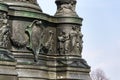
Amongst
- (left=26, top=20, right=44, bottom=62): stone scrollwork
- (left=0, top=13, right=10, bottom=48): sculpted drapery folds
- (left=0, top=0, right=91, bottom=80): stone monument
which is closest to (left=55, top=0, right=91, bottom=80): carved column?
(left=0, top=0, right=91, bottom=80): stone monument

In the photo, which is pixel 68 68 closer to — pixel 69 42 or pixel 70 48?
pixel 70 48

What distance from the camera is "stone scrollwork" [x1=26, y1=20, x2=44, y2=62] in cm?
1558

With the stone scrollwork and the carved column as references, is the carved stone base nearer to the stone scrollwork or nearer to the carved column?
the carved column

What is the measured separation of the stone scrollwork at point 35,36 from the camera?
15.6 meters

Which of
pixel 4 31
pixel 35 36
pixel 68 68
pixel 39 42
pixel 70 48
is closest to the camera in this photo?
pixel 4 31

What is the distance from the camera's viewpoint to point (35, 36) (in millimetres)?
15672

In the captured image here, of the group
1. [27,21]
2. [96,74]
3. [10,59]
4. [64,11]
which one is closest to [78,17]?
[64,11]

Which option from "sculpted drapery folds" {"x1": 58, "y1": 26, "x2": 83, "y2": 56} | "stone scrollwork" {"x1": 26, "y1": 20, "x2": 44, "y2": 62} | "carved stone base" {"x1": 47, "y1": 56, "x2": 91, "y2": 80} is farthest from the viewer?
"sculpted drapery folds" {"x1": 58, "y1": 26, "x2": 83, "y2": 56}

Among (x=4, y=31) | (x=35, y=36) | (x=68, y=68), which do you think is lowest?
(x=68, y=68)

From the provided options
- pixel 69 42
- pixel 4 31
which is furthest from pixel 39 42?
pixel 4 31

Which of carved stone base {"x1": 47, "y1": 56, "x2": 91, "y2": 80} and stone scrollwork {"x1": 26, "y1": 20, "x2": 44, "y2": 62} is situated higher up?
stone scrollwork {"x1": 26, "y1": 20, "x2": 44, "y2": 62}

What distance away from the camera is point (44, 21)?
52.9 feet

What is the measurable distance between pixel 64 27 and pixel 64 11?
569mm

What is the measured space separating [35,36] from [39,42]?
245 mm
